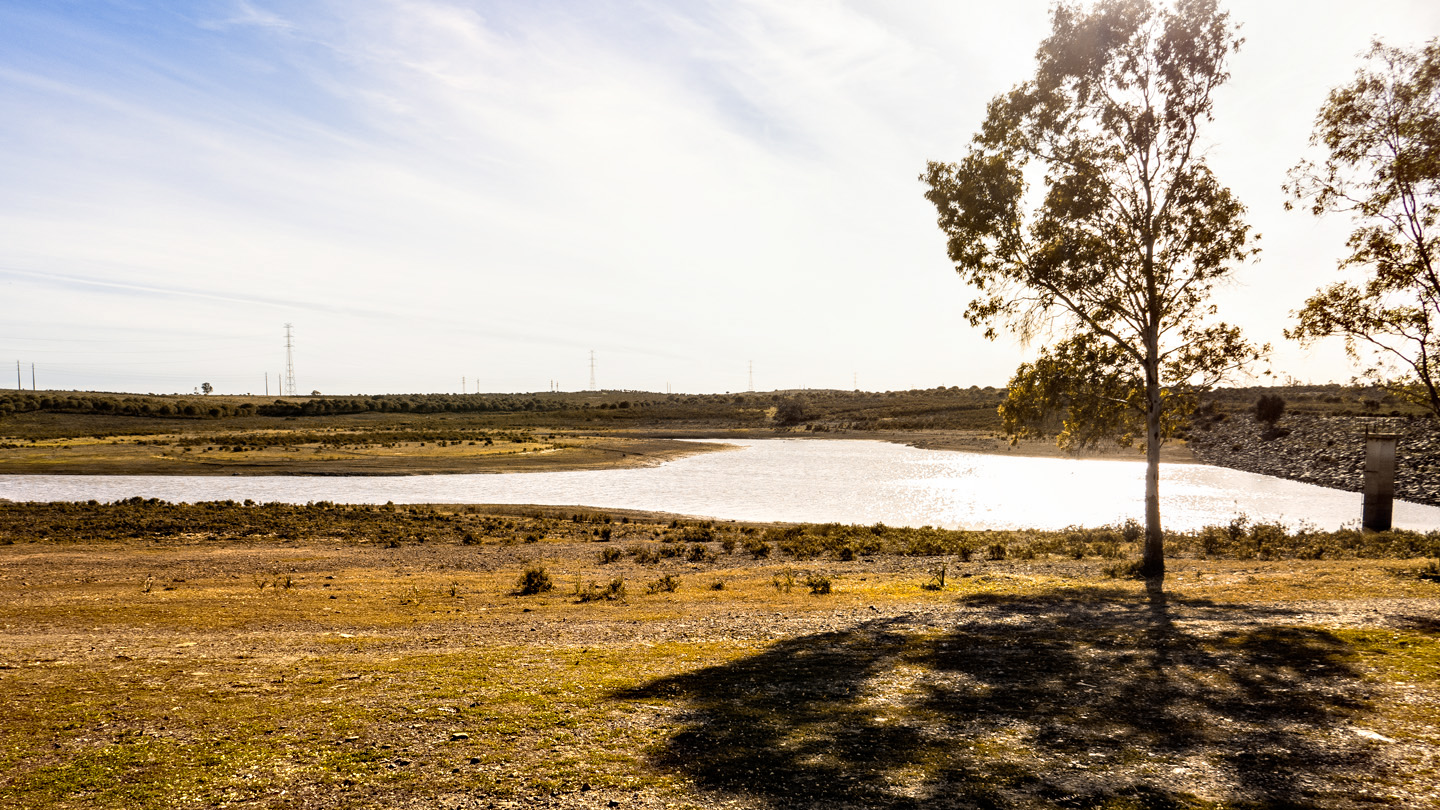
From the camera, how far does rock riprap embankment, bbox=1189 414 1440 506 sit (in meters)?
41.0

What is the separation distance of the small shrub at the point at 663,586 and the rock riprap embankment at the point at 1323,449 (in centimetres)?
2727

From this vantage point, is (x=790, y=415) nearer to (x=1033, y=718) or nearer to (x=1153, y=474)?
(x=1153, y=474)

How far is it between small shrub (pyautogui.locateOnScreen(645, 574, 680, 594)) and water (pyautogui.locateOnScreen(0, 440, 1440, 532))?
53.6 ft

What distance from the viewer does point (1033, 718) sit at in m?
8.12

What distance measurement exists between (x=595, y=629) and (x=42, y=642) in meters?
8.36

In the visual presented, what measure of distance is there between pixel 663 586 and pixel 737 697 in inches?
380

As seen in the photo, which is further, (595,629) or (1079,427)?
(1079,427)

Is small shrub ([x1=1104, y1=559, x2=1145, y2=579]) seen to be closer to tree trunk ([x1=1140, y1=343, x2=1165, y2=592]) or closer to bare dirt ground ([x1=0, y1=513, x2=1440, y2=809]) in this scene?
tree trunk ([x1=1140, y1=343, x2=1165, y2=592])

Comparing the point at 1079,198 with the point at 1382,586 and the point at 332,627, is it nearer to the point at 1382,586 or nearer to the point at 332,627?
the point at 1382,586

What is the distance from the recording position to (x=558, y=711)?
8469 mm

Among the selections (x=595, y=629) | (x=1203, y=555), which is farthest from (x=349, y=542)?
(x=1203, y=555)

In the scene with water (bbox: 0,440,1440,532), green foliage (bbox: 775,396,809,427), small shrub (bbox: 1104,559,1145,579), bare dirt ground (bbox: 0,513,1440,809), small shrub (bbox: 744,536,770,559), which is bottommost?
water (bbox: 0,440,1440,532)

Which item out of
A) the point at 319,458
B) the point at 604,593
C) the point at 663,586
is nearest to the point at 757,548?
the point at 663,586

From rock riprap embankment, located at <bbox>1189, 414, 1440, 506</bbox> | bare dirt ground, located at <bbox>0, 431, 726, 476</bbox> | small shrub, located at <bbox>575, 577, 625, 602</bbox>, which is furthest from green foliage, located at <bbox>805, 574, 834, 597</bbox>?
bare dirt ground, located at <bbox>0, 431, 726, 476</bbox>
